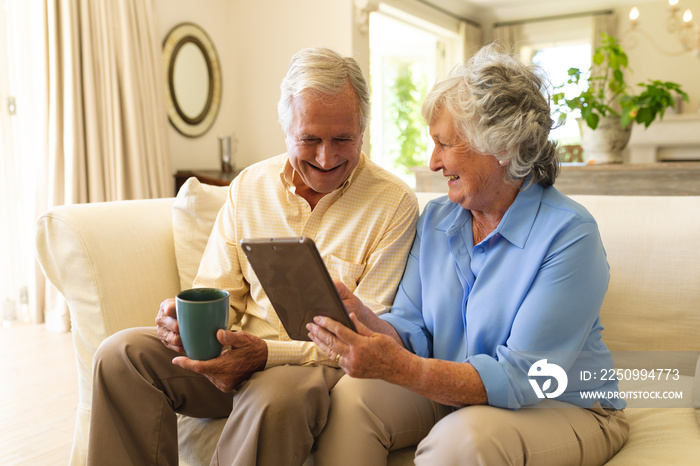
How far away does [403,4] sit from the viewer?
5781 mm

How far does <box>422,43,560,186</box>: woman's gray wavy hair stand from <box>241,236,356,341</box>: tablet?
46 cm

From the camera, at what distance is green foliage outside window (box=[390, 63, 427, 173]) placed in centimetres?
771

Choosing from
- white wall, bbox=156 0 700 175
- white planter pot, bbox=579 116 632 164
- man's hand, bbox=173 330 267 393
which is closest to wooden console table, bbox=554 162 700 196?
white planter pot, bbox=579 116 632 164

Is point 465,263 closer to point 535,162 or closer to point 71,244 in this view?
point 535,162

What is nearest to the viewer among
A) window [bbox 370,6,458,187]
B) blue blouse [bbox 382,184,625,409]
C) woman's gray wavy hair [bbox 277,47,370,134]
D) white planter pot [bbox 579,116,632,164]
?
blue blouse [bbox 382,184,625,409]

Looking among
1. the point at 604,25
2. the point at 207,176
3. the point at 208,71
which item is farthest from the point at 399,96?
the point at 207,176

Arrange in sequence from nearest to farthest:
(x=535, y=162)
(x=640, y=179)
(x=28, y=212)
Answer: (x=535, y=162) < (x=640, y=179) < (x=28, y=212)

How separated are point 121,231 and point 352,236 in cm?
68

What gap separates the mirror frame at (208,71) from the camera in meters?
4.41

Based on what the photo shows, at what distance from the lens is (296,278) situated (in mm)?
1052

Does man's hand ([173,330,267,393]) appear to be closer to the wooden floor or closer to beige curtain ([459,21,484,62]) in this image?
the wooden floor

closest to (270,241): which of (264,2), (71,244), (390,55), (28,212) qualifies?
(71,244)

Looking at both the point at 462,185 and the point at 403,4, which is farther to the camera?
the point at 403,4

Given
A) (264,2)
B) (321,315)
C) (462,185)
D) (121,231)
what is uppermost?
(264,2)
